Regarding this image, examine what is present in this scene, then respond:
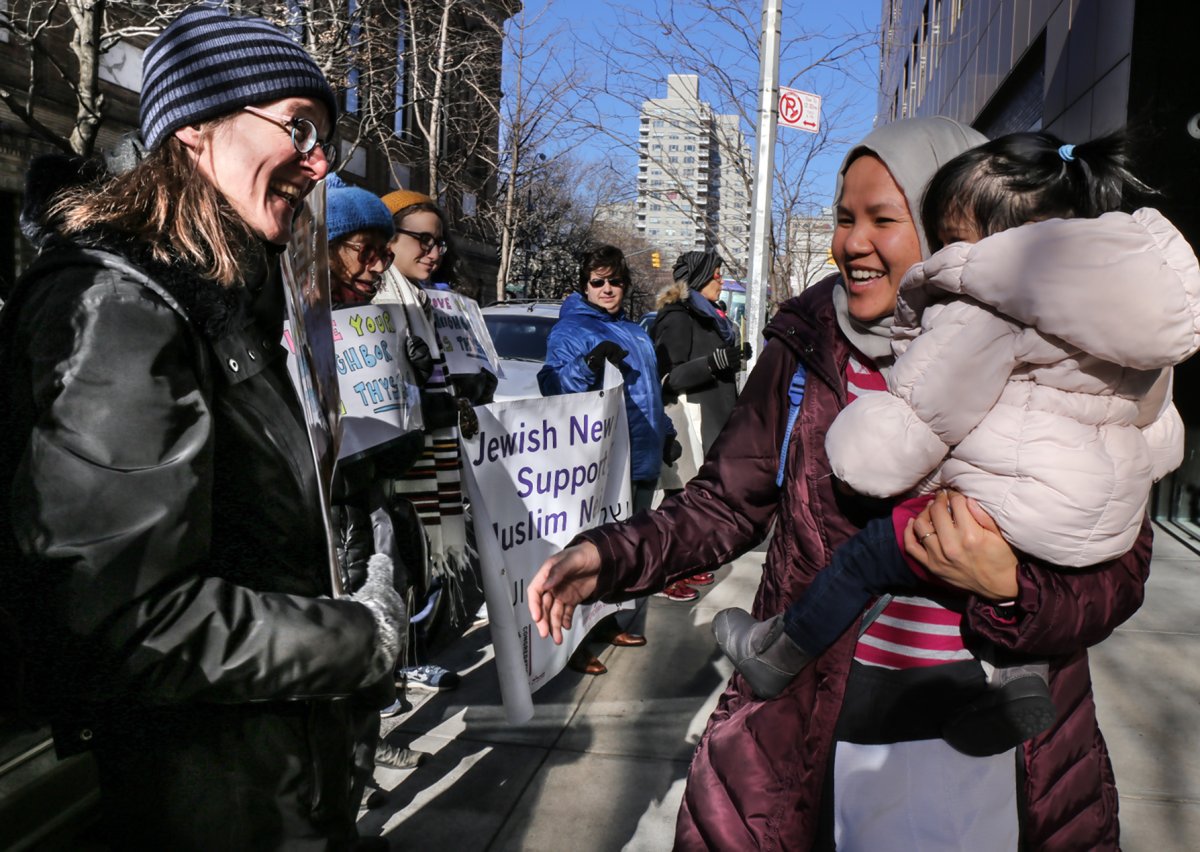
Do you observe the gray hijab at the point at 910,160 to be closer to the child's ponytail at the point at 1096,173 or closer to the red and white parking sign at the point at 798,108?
the child's ponytail at the point at 1096,173

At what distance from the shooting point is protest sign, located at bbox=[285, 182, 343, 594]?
5.35 ft

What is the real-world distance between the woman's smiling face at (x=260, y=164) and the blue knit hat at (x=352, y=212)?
1.72 metres

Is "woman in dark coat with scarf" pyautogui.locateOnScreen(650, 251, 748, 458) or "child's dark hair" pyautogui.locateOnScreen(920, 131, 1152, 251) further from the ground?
"child's dark hair" pyautogui.locateOnScreen(920, 131, 1152, 251)

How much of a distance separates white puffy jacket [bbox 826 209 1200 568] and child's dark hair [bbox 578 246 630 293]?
3567 millimetres

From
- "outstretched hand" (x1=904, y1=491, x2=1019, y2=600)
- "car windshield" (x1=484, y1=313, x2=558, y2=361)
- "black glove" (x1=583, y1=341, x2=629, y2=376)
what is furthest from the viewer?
"car windshield" (x1=484, y1=313, x2=558, y2=361)

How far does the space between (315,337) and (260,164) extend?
35cm

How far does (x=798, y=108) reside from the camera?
9086 mm

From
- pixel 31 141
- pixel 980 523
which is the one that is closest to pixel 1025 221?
pixel 980 523

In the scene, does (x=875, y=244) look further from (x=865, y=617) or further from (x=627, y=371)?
(x=627, y=371)

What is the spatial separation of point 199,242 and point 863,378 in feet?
4.01

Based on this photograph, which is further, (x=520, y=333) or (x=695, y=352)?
(x=520, y=333)

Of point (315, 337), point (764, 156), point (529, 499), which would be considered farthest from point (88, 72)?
point (315, 337)

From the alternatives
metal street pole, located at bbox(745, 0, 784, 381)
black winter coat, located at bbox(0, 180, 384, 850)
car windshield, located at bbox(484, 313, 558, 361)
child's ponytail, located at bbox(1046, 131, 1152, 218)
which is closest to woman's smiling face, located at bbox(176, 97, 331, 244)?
black winter coat, located at bbox(0, 180, 384, 850)

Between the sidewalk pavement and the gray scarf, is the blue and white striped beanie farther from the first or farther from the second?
the sidewalk pavement
